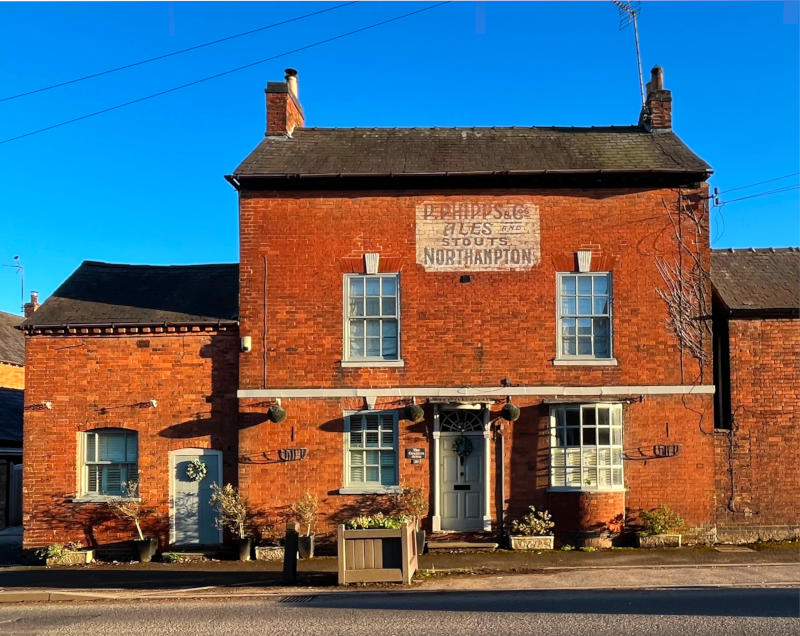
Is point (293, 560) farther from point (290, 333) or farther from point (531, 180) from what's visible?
point (531, 180)

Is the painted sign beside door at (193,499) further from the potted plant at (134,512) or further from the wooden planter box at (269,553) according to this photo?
the wooden planter box at (269,553)

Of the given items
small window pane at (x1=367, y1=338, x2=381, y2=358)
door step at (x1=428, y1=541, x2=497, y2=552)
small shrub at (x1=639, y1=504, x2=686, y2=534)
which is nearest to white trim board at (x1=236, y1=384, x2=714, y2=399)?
small window pane at (x1=367, y1=338, x2=381, y2=358)

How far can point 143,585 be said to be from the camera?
41.6 feet

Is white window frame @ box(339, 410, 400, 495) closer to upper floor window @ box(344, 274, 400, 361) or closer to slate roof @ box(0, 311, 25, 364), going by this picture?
upper floor window @ box(344, 274, 400, 361)

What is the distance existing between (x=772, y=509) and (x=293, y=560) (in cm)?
946

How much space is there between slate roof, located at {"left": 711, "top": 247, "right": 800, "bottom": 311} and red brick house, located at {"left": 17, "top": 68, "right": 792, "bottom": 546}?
3.69 ft

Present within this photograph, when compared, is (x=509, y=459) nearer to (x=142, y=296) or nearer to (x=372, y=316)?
(x=372, y=316)

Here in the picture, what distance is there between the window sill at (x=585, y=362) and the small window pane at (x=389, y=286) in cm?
345

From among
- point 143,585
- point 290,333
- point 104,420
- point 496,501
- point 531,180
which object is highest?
point 531,180

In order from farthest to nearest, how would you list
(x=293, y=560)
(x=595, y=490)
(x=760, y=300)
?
(x=760, y=300), (x=595, y=490), (x=293, y=560)

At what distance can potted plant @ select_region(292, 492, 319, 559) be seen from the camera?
48.6 ft

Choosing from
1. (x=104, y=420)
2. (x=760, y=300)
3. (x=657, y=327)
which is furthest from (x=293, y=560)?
(x=760, y=300)

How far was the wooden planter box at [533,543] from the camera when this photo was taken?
14898mm

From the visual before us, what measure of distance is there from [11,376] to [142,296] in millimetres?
15816
